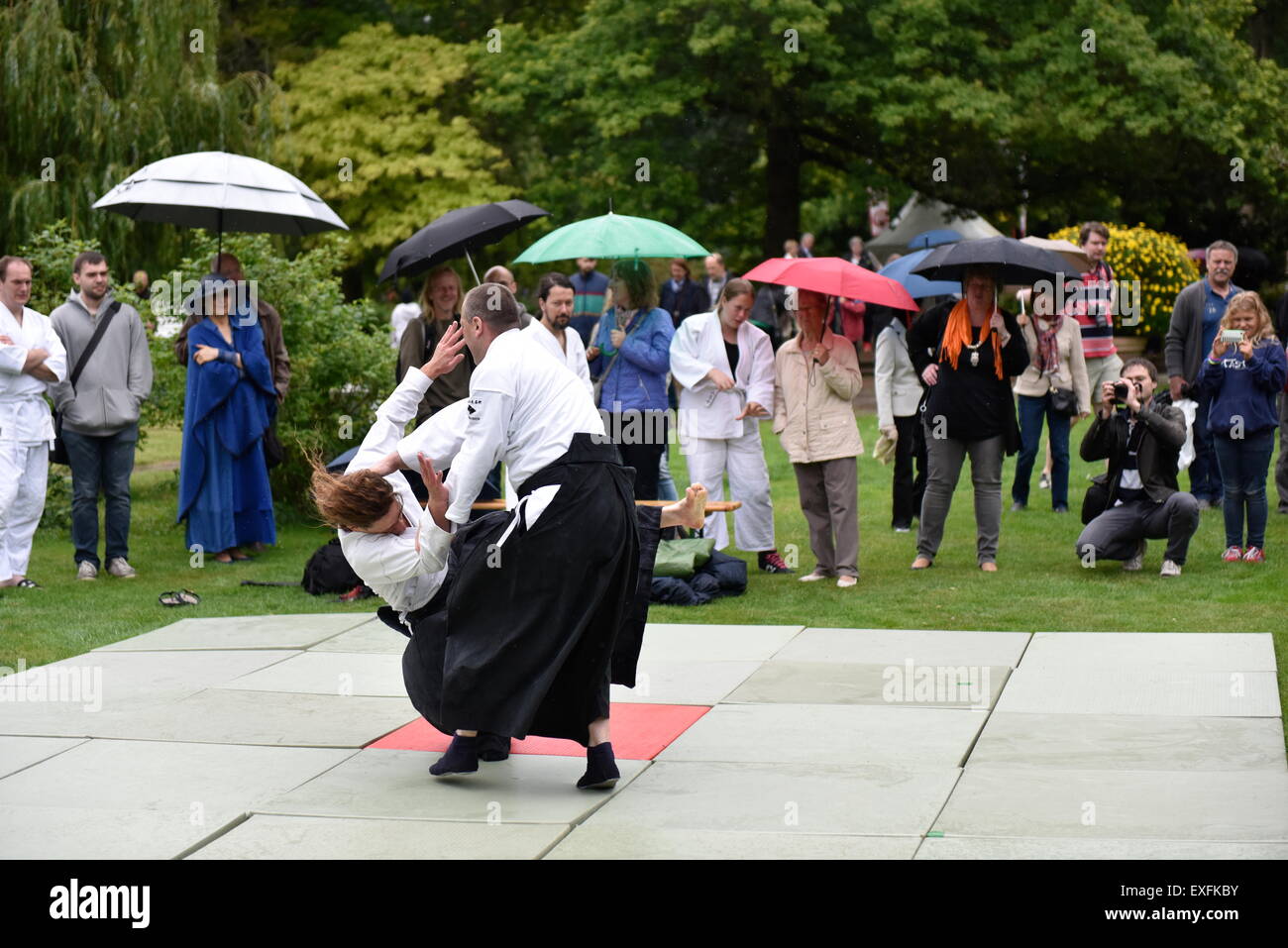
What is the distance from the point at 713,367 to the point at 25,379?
4.33 metres

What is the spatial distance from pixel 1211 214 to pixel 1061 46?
563 cm

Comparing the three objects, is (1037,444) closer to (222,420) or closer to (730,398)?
(730,398)

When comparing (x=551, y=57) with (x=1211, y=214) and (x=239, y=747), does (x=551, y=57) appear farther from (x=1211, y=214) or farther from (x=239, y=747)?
(x=239, y=747)

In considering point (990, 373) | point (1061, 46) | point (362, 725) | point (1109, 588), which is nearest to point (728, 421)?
point (990, 373)

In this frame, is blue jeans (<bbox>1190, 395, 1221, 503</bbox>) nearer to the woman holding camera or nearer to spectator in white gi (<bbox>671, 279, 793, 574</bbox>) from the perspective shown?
the woman holding camera

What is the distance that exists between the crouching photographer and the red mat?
417cm

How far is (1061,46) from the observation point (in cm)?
2530

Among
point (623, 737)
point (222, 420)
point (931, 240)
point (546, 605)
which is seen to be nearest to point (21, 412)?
point (222, 420)

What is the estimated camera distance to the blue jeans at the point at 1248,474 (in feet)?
34.9

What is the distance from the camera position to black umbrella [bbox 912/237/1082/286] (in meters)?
10.1

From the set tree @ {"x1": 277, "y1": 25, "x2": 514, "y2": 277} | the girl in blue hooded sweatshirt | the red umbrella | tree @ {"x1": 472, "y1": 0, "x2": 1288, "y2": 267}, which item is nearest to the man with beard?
the red umbrella

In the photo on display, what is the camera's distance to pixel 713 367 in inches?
414

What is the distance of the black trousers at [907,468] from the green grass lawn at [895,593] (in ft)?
0.62

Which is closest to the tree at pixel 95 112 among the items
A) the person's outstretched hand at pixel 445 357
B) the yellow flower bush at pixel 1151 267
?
the yellow flower bush at pixel 1151 267
